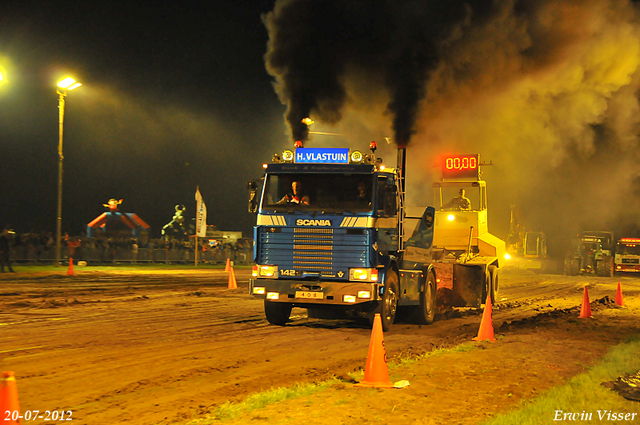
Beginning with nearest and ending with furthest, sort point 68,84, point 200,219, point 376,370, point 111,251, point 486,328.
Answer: point 376,370 → point 486,328 → point 68,84 → point 111,251 → point 200,219

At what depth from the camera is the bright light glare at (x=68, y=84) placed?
29484 millimetres

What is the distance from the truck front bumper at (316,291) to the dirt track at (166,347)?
28.2 inches

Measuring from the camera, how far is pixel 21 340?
10258mm

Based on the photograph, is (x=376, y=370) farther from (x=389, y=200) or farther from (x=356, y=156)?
(x=356, y=156)

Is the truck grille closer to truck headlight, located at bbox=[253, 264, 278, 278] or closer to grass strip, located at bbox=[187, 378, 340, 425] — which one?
truck headlight, located at bbox=[253, 264, 278, 278]

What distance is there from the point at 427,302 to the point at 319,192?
4376 mm

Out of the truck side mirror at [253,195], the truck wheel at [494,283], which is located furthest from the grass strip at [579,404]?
the truck wheel at [494,283]

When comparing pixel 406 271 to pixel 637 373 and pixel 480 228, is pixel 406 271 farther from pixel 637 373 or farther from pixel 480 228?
pixel 480 228

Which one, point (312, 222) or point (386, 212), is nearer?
point (312, 222)

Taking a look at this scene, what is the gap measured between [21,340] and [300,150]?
6255mm

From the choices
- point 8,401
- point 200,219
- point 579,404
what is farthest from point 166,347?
point 200,219

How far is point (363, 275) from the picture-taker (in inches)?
460

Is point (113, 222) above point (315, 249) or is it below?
above

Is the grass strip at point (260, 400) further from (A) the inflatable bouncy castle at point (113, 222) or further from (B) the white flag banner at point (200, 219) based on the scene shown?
(A) the inflatable bouncy castle at point (113, 222)
